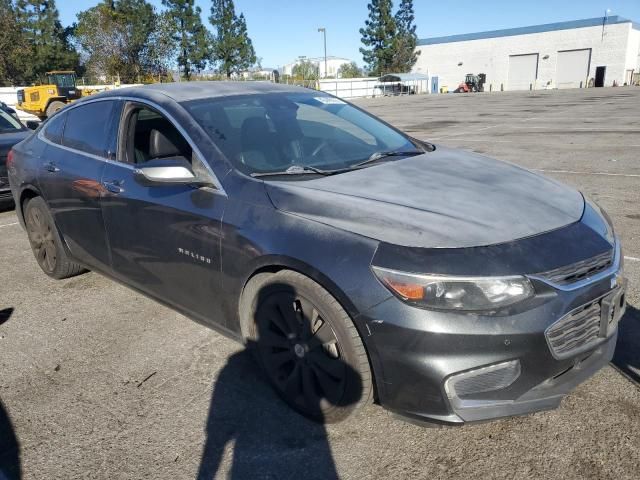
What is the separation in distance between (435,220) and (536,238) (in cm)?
43

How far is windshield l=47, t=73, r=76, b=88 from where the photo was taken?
99.2 ft

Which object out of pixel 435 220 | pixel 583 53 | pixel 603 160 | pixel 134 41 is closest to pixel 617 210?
pixel 603 160

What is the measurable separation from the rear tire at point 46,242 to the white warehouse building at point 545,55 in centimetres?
6883

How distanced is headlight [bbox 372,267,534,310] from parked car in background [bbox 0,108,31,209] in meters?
6.64

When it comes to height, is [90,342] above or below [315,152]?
below

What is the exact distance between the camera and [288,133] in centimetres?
329

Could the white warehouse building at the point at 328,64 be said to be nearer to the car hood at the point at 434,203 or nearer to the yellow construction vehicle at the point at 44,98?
the yellow construction vehicle at the point at 44,98

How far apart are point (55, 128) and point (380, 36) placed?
73.9m

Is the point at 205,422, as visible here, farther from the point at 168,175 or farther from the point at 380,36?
the point at 380,36

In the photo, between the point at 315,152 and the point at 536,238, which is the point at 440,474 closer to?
the point at 536,238

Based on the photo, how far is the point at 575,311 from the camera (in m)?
2.15

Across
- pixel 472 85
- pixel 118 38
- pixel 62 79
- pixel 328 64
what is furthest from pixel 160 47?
pixel 328 64

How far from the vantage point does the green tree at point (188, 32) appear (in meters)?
58.7

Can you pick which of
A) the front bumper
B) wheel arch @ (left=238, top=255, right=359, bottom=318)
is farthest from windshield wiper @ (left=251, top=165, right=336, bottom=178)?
the front bumper
